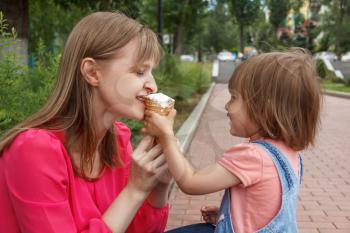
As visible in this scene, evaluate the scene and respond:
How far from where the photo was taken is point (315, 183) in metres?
5.45

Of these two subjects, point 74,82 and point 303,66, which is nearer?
point 74,82

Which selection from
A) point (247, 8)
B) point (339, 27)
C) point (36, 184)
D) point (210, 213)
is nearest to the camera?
point (36, 184)

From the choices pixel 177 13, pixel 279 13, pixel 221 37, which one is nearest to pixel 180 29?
pixel 177 13

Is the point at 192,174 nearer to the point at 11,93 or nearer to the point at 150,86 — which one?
the point at 150,86

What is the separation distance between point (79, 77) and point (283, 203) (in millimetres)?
831

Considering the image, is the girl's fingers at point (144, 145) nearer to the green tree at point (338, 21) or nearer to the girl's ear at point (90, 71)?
the girl's ear at point (90, 71)

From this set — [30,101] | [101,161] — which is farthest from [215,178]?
[30,101]

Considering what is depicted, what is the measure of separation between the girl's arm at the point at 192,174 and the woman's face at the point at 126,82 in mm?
155

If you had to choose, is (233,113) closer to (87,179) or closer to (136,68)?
(136,68)

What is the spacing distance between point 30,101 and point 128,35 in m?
2.29

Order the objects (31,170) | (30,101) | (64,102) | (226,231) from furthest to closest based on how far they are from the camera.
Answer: (30,101)
(226,231)
(64,102)
(31,170)

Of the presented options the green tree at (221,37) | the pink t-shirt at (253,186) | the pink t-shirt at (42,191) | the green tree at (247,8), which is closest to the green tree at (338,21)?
the green tree at (221,37)

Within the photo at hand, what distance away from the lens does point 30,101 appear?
3611 mm

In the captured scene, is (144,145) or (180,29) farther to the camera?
(180,29)
